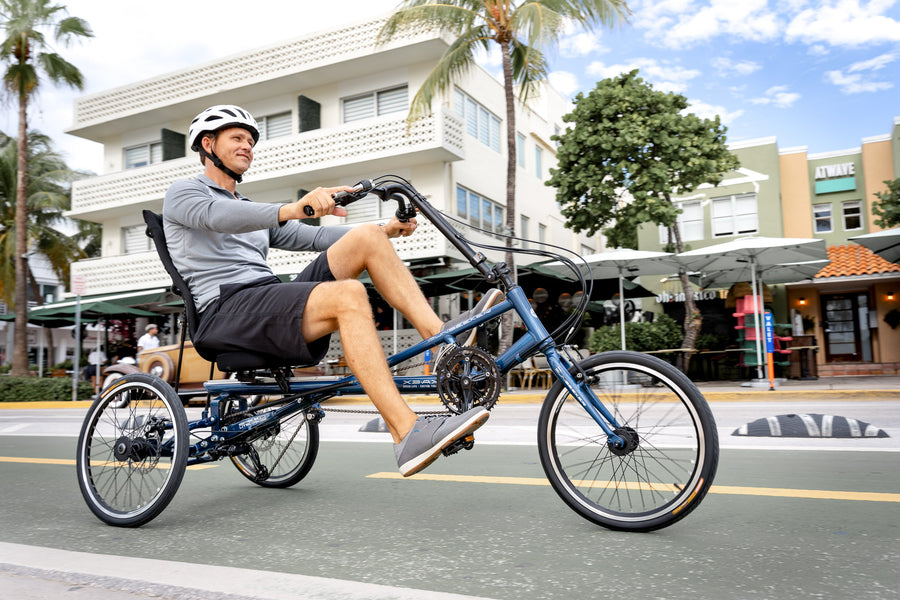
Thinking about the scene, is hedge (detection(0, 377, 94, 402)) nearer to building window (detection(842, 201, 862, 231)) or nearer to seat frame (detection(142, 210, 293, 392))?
seat frame (detection(142, 210, 293, 392))

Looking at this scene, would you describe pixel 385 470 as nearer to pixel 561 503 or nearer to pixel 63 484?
pixel 561 503

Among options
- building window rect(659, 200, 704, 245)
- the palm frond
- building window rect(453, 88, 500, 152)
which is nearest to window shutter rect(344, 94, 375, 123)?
building window rect(453, 88, 500, 152)

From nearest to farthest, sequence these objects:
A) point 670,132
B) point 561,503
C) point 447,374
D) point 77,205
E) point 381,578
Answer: point 381,578, point 447,374, point 561,503, point 670,132, point 77,205

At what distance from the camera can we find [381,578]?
2203mm

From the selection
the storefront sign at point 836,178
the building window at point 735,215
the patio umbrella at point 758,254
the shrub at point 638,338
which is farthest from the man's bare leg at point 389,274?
the storefront sign at point 836,178

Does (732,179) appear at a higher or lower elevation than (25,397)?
higher

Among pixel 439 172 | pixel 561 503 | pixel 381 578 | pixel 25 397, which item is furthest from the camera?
pixel 439 172

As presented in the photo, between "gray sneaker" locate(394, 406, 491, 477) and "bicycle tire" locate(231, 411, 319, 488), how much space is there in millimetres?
1154

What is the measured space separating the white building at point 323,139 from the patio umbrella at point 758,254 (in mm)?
7152

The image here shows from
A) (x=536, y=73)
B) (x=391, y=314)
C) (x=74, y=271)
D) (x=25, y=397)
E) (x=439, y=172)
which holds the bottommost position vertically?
(x=25, y=397)

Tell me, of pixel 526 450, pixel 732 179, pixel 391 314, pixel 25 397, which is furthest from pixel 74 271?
pixel 526 450

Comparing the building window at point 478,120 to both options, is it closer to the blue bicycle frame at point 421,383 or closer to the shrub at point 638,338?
the shrub at point 638,338

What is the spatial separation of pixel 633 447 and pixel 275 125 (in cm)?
2337

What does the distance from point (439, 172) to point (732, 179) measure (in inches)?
428
